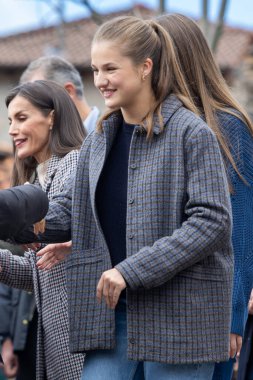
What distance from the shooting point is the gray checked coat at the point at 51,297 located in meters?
4.66

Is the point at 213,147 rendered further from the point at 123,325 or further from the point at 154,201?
the point at 123,325

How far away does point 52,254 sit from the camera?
14.3 ft

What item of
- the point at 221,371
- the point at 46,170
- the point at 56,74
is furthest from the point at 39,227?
the point at 56,74

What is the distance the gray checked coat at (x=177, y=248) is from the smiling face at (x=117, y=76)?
121mm

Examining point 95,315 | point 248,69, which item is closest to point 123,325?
point 95,315

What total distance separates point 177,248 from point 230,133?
0.78m

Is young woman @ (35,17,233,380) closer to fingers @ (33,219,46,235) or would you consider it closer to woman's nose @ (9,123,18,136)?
fingers @ (33,219,46,235)

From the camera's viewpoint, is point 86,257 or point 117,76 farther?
point 86,257

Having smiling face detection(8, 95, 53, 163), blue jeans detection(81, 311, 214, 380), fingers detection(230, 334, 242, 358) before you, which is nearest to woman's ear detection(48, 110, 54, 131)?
smiling face detection(8, 95, 53, 163)

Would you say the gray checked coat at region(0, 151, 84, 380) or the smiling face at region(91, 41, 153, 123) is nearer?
the smiling face at region(91, 41, 153, 123)

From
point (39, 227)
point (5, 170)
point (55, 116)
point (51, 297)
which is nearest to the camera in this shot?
point (39, 227)

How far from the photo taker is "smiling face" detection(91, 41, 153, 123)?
12.9 feet

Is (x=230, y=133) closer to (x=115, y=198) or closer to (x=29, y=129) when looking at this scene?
(x=115, y=198)

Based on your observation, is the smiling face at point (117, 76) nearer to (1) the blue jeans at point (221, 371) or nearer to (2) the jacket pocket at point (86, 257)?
(2) the jacket pocket at point (86, 257)
